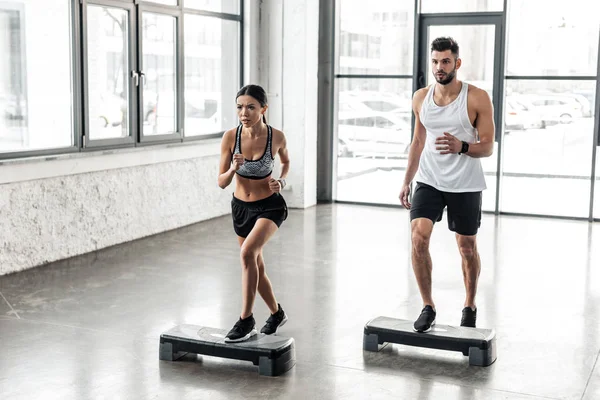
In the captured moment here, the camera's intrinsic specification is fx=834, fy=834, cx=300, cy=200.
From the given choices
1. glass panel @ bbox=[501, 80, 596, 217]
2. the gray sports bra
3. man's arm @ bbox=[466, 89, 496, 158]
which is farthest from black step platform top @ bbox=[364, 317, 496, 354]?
glass panel @ bbox=[501, 80, 596, 217]

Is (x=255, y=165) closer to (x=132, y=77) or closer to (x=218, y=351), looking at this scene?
(x=218, y=351)

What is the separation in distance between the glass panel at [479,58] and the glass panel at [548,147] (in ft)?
0.50

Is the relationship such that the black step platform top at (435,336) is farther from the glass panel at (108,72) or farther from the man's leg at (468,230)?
the glass panel at (108,72)

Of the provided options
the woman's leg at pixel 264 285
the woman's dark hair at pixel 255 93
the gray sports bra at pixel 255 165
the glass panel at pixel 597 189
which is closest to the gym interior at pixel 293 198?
the glass panel at pixel 597 189

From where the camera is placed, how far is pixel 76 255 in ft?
23.7

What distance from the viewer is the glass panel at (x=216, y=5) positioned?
28.8 ft

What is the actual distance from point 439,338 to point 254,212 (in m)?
1.20

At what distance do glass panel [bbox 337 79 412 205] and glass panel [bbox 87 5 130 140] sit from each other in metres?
3.50

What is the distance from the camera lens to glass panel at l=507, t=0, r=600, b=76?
9344 mm

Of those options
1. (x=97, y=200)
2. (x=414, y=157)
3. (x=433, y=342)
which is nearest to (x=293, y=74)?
(x=97, y=200)

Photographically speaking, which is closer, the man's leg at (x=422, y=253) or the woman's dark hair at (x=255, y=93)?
the woman's dark hair at (x=255, y=93)

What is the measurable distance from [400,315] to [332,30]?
222 inches

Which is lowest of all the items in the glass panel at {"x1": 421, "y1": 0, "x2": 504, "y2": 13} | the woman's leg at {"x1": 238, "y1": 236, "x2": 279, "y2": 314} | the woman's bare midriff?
the woman's leg at {"x1": 238, "y1": 236, "x2": 279, "y2": 314}

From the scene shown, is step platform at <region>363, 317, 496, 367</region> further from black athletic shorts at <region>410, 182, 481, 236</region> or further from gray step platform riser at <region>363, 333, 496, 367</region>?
black athletic shorts at <region>410, 182, 481, 236</region>
